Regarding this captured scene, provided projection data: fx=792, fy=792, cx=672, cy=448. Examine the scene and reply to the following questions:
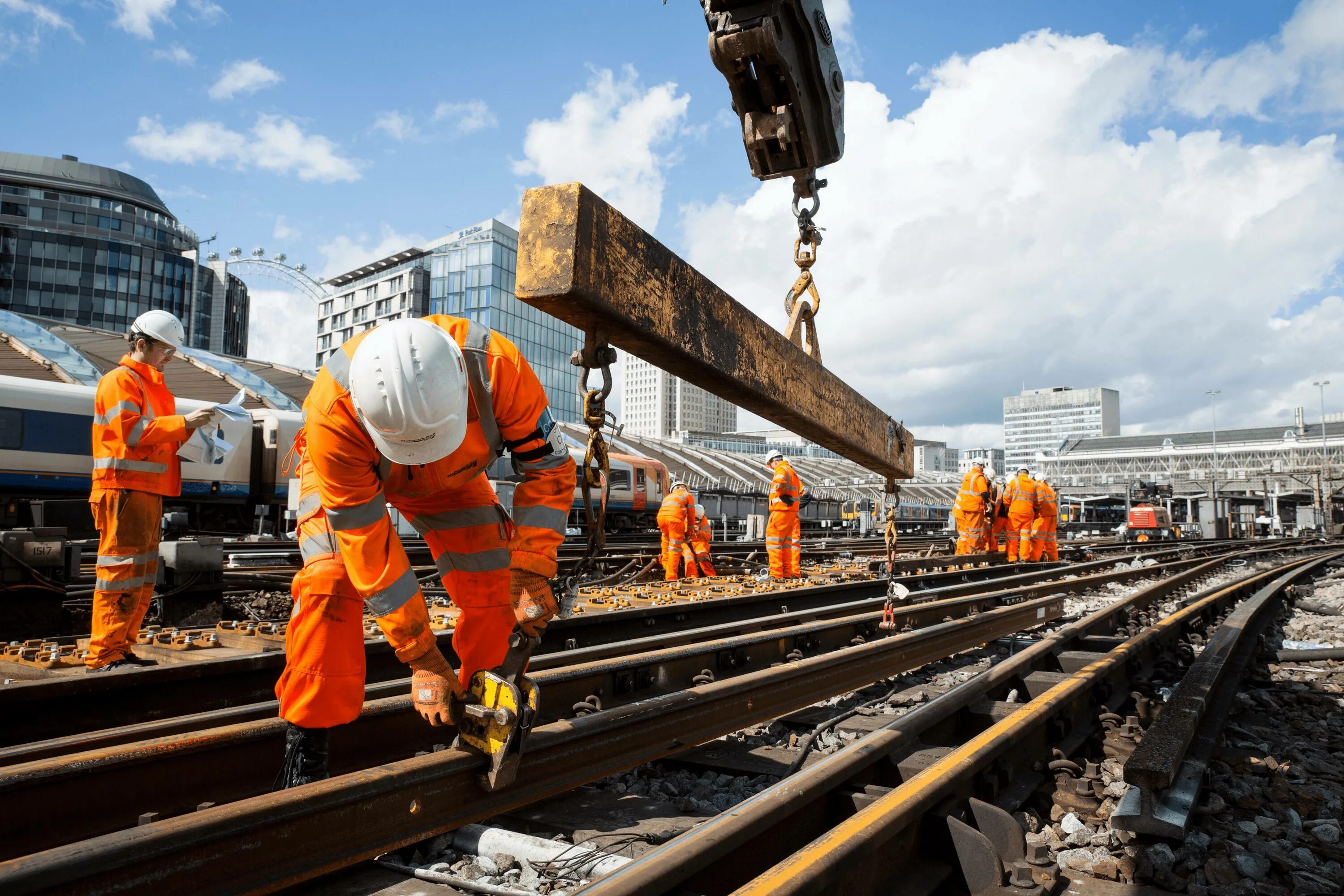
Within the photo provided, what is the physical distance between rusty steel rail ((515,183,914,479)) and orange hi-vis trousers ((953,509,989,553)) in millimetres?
10758

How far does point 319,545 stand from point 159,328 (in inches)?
110

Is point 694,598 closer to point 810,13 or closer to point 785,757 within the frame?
point 785,757

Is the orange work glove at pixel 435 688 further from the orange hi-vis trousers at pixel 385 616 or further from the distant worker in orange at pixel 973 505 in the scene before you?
the distant worker in orange at pixel 973 505

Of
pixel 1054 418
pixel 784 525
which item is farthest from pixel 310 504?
pixel 1054 418

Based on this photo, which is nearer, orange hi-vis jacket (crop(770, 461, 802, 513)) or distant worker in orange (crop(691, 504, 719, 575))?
orange hi-vis jacket (crop(770, 461, 802, 513))

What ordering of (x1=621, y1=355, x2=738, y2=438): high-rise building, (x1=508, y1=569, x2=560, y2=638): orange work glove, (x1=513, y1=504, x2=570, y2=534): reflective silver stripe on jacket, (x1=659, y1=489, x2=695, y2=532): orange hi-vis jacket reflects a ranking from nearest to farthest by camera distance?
(x1=508, y1=569, x2=560, y2=638): orange work glove, (x1=513, y1=504, x2=570, y2=534): reflective silver stripe on jacket, (x1=659, y1=489, x2=695, y2=532): orange hi-vis jacket, (x1=621, y1=355, x2=738, y2=438): high-rise building

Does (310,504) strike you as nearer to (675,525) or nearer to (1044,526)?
(675,525)

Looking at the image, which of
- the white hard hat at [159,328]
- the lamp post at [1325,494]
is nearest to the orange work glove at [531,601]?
the white hard hat at [159,328]

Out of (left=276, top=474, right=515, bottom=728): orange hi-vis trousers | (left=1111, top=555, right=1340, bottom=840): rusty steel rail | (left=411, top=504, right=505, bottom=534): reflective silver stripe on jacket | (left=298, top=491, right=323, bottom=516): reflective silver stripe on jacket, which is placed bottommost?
(left=1111, top=555, right=1340, bottom=840): rusty steel rail

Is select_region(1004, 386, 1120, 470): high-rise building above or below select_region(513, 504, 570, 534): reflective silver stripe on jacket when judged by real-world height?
above

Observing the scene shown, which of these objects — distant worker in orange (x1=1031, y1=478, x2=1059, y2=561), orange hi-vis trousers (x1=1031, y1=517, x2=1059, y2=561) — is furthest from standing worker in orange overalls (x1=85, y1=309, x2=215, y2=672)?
orange hi-vis trousers (x1=1031, y1=517, x2=1059, y2=561)

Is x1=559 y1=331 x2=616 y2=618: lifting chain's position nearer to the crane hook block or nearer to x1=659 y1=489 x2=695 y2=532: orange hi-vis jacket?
the crane hook block

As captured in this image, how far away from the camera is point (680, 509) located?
31.8 ft

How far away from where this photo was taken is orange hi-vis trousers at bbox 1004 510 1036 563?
44.2 ft
